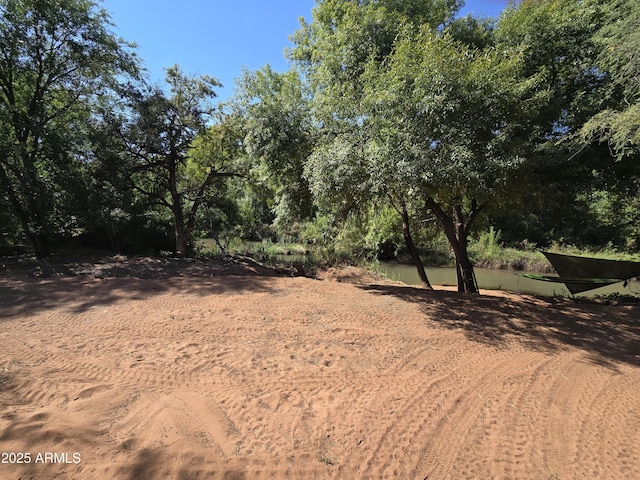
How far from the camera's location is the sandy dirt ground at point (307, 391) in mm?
2811

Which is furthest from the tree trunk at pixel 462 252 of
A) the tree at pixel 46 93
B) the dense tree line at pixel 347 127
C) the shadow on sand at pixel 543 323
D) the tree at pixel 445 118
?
the tree at pixel 46 93

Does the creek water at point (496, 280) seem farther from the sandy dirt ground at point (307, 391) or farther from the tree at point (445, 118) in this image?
the sandy dirt ground at point (307, 391)

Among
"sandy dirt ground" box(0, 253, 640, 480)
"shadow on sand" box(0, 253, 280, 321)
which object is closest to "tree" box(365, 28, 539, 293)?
"sandy dirt ground" box(0, 253, 640, 480)

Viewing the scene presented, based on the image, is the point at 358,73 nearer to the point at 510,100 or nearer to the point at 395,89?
the point at 395,89

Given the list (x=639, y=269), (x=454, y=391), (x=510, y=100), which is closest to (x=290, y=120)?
(x=510, y=100)

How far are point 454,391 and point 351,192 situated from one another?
14.9 feet

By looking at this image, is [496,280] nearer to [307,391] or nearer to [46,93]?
[307,391]

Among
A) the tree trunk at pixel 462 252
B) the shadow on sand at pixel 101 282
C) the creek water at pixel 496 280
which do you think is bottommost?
the creek water at pixel 496 280

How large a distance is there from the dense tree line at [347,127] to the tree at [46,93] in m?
0.06

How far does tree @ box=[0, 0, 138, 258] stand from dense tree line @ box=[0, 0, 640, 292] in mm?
61

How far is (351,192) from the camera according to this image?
7.41 m

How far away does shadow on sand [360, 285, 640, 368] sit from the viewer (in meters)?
5.92

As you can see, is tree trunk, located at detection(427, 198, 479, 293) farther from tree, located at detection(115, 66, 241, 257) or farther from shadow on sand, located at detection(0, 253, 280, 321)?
tree, located at detection(115, 66, 241, 257)

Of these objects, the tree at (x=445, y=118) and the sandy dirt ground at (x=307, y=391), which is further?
the tree at (x=445, y=118)
